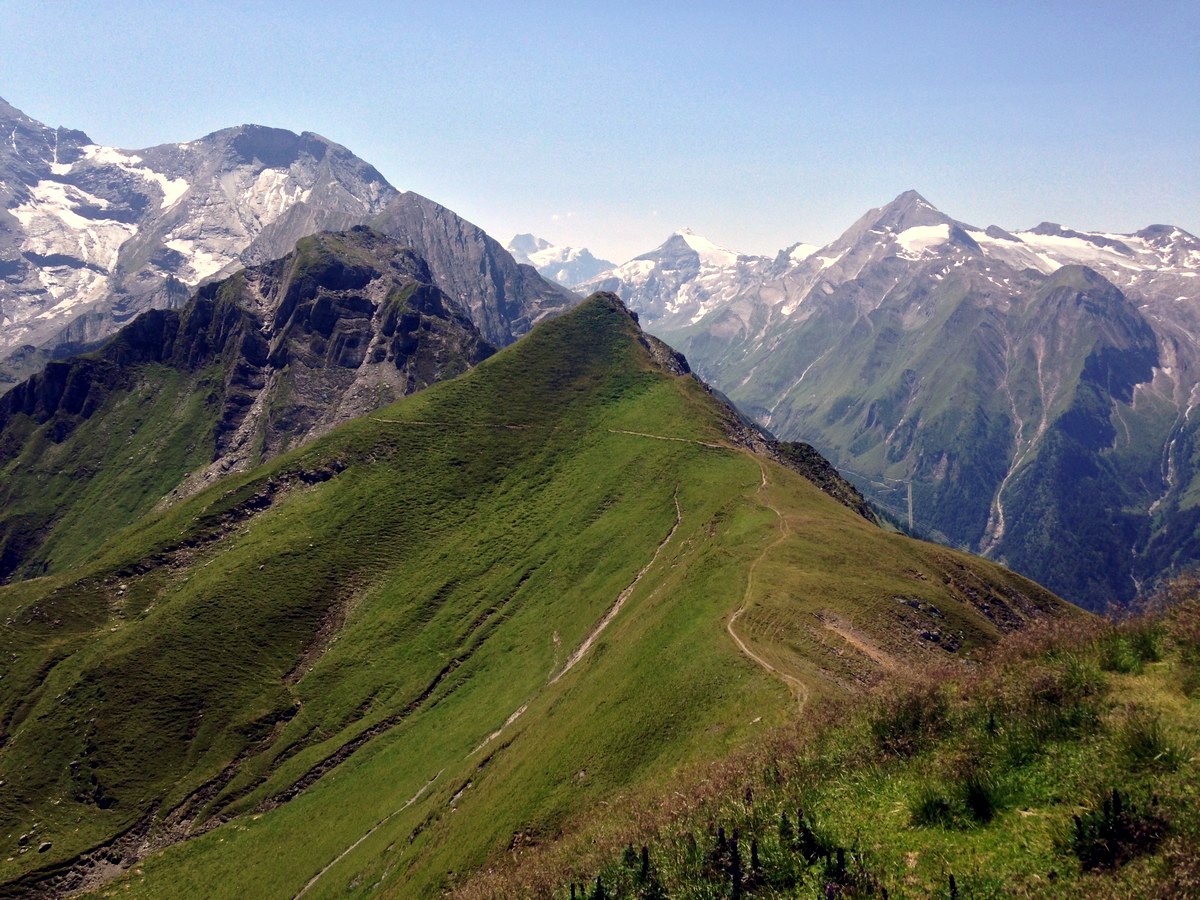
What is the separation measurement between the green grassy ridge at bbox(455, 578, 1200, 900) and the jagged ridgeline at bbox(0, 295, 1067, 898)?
2977 cm

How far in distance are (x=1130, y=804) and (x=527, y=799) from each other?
64.8 m

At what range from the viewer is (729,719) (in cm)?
6512

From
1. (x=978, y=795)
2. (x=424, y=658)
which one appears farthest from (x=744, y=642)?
(x=424, y=658)

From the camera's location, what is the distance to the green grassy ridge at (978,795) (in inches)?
735

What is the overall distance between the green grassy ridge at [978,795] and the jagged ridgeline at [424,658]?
29.8 meters

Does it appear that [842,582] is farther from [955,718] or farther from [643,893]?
[643,893]

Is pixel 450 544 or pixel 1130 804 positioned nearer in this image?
pixel 1130 804

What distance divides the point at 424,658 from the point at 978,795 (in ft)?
483

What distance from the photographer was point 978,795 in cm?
2236

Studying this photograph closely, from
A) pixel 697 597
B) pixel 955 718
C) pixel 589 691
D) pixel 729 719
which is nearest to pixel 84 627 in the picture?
pixel 589 691

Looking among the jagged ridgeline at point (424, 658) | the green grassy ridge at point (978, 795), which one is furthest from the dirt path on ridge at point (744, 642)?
the green grassy ridge at point (978, 795)

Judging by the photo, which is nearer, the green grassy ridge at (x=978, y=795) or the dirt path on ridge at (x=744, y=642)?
the green grassy ridge at (x=978, y=795)

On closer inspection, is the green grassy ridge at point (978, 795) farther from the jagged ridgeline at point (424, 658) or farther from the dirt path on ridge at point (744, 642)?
the dirt path on ridge at point (744, 642)

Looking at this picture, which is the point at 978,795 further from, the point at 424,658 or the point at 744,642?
the point at 424,658
